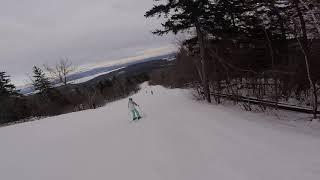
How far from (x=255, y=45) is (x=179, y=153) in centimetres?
2234

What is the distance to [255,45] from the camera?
99.2 ft

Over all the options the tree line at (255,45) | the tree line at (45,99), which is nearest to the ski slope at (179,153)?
the tree line at (255,45)

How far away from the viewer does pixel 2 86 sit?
215 feet

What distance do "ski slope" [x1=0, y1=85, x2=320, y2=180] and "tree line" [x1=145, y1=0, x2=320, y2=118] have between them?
173 inches

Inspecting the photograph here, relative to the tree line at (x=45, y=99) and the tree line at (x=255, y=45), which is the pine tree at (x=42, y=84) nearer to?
the tree line at (x=45, y=99)

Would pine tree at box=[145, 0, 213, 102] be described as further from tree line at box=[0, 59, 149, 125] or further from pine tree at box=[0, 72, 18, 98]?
pine tree at box=[0, 72, 18, 98]

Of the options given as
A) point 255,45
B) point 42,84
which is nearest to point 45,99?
point 42,84

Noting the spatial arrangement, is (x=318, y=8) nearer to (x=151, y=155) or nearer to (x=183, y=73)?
(x=151, y=155)

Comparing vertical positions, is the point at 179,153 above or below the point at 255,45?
below

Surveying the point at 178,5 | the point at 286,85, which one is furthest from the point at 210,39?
the point at 286,85

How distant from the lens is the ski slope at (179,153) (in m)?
8.23

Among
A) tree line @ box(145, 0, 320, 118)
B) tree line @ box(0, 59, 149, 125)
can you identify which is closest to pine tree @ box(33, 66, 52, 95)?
tree line @ box(0, 59, 149, 125)

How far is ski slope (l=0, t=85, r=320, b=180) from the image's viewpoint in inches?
324

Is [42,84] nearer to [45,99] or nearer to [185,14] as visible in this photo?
[45,99]
